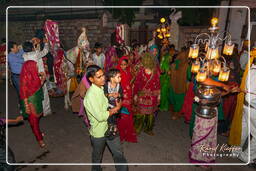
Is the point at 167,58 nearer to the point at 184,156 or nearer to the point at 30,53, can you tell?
the point at 184,156

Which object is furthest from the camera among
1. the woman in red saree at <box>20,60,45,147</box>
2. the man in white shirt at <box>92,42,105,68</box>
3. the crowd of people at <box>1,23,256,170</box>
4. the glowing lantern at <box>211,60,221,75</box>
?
the man in white shirt at <box>92,42,105,68</box>

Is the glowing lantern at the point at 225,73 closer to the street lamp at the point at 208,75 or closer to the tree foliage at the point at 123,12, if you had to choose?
the street lamp at the point at 208,75

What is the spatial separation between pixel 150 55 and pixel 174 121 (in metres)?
2.39

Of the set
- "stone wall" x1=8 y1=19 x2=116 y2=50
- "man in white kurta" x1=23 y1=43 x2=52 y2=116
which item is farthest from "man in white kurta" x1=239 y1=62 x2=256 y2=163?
"stone wall" x1=8 y1=19 x2=116 y2=50

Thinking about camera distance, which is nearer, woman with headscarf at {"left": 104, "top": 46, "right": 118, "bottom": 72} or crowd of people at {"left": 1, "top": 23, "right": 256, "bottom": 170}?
crowd of people at {"left": 1, "top": 23, "right": 256, "bottom": 170}

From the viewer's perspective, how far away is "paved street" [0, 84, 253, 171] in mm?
4316

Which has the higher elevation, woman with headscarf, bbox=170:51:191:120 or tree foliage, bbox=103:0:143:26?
tree foliage, bbox=103:0:143:26

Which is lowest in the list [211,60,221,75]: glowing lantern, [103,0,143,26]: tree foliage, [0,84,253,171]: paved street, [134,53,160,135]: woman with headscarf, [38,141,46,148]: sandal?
[0,84,253,171]: paved street

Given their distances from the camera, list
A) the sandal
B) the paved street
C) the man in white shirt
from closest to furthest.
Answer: the paved street, the sandal, the man in white shirt

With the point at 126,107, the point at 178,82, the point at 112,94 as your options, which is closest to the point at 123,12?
the point at 178,82

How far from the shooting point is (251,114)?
12.7ft

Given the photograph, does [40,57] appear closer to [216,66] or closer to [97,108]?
[97,108]

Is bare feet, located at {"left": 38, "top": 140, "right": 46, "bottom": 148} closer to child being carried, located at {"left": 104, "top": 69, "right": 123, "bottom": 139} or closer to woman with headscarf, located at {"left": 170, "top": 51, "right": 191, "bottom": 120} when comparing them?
child being carried, located at {"left": 104, "top": 69, "right": 123, "bottom": 139}

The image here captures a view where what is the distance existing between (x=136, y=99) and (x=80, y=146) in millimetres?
1718
